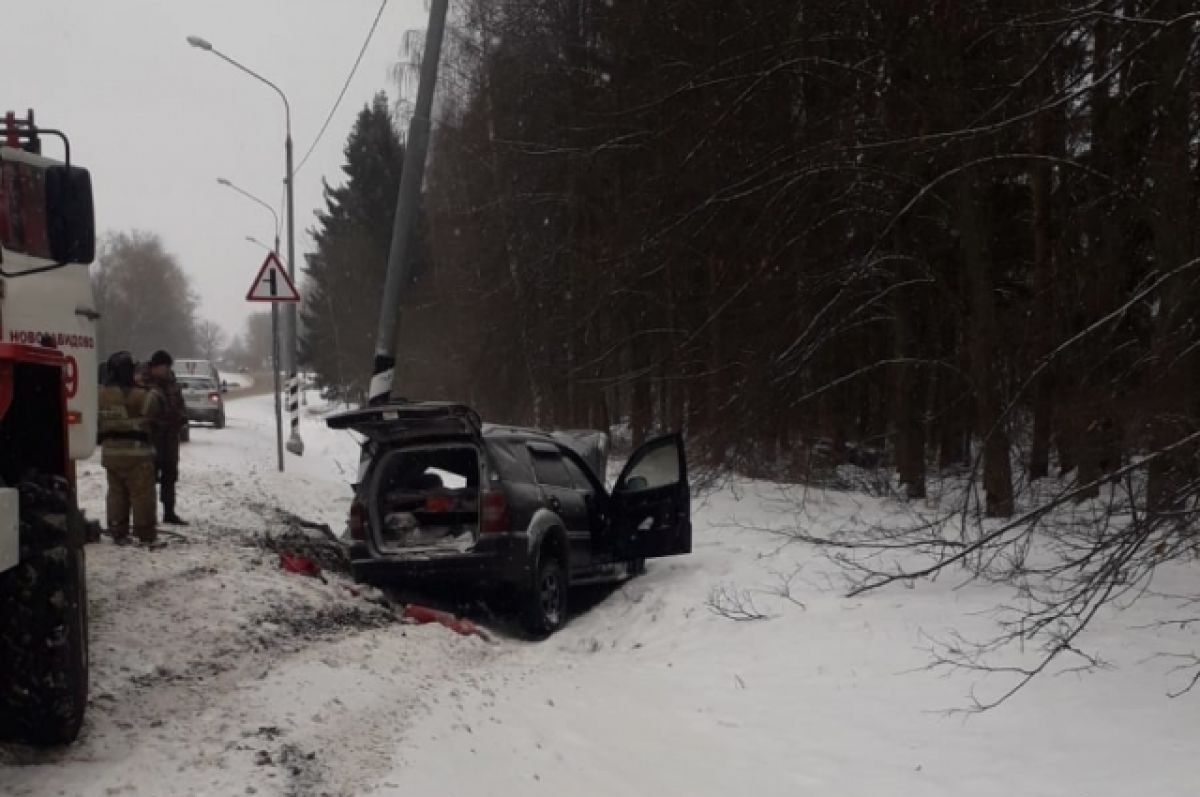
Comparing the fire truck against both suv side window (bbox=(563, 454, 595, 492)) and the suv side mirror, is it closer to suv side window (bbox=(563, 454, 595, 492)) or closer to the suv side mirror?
the suv side mirror

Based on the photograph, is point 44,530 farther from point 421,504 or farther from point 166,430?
point 166,430

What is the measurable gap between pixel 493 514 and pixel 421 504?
1076mm

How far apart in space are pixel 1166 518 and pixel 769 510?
264 inches

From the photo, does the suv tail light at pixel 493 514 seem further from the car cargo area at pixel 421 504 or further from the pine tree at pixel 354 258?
the pine tree at pixel 354 258

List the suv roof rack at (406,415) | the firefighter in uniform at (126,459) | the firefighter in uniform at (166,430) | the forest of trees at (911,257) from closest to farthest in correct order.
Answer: the forest of trees at (911,257) → the suv roof rack at (406,415) → the firefighter in uniform at (126,459) → the firefighter in uniform at (166,430)

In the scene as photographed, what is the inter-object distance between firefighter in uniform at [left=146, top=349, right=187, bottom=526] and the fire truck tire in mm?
6133

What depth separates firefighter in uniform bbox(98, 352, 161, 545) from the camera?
858cm

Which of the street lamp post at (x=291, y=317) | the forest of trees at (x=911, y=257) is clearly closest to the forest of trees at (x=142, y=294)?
the street lamp post at (x=291, y=317)

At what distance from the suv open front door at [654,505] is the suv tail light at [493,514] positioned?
5.37ft

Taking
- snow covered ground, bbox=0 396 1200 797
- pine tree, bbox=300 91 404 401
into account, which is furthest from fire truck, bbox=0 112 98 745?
pine tree, bbox=300 91 404 401

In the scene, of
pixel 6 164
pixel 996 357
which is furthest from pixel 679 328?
pixel 6 164

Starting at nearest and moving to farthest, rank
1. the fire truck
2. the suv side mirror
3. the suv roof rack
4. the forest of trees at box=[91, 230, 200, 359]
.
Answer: the fire truck → the suv side mirror → the suv roof rack → the forest of trees at box=[91, 230, 200, 359]

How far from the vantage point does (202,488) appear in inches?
515

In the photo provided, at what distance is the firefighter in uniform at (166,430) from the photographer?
10031 millimetres
